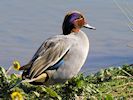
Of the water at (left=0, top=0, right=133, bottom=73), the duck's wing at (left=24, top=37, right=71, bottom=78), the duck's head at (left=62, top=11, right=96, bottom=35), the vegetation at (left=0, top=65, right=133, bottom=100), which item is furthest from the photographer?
the water at (left=0, top=0, right=133, bottom=73)

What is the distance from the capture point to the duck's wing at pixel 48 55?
588cm

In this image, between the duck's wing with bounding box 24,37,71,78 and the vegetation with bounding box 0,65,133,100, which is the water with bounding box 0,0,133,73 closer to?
the vegetation with bounding box 0,65,133,100

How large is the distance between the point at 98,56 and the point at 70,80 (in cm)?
233

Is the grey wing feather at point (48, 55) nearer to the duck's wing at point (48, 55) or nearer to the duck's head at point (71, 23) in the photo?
the duck's wing at point (48, 55)

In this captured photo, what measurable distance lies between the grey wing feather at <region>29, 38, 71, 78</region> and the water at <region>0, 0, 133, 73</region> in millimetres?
1781

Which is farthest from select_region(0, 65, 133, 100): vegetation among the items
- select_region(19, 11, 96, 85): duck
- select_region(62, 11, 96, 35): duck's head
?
select_region(62, 11, 96, 35): duck's head

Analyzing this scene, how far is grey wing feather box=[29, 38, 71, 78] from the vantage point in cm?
588

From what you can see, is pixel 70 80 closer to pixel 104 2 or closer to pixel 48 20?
pixel 48 20

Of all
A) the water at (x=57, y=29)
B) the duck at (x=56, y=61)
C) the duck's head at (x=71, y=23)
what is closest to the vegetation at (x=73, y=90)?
the duck at (x=56, y=61)

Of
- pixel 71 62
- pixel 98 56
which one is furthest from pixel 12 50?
pixel 71 62

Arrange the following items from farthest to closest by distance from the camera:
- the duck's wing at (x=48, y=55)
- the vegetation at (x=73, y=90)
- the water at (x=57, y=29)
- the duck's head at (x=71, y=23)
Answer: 1. the water at (x=57, y=29)
2. the duck's head at (x=71, y=23)
3. the duck's wing at (x=48, y=55)
4. the vegetation at (x=73, y=90)

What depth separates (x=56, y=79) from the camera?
20.0 feet

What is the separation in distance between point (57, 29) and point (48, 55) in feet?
9.79

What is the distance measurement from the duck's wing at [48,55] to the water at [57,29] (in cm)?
178
